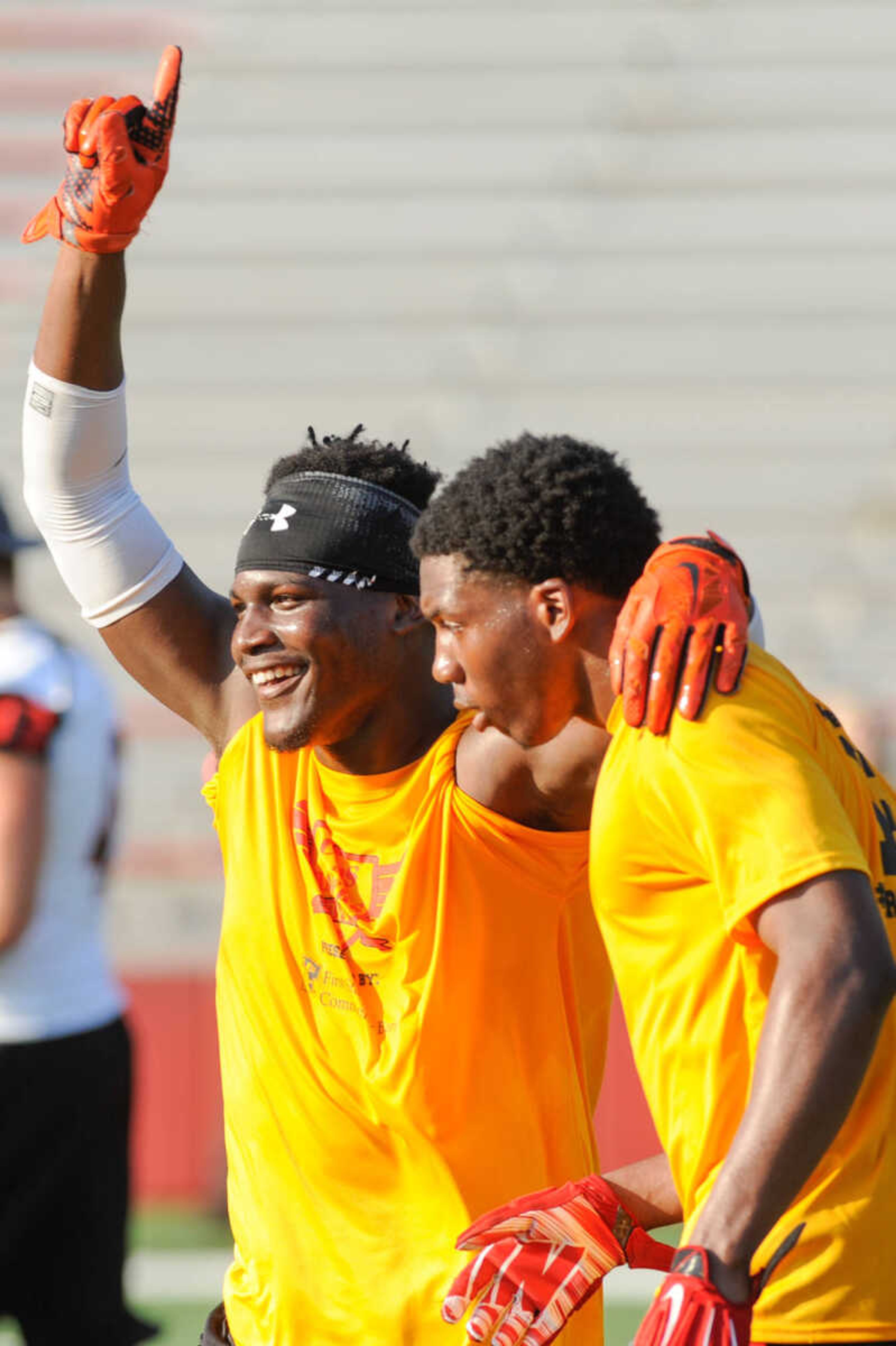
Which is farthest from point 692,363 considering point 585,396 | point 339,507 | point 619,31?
point 339,507

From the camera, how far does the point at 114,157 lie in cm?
250

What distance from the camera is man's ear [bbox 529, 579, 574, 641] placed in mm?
2244

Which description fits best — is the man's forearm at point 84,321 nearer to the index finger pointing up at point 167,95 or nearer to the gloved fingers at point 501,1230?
the index finger pointing up at point 167,95

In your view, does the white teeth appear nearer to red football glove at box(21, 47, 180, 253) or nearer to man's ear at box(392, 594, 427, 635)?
man's ear at box(392, 594, 427, 635)

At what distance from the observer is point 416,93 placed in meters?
10.4

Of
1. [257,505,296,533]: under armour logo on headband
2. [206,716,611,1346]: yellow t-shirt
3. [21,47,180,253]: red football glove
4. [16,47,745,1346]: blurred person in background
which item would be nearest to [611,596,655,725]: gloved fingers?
[16,47,745,1346]: blurred person in background

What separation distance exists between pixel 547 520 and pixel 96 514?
0.90 metres

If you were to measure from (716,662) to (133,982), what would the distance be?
498 centimetres

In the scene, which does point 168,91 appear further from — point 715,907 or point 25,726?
point 25,726

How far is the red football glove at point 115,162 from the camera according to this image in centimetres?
251

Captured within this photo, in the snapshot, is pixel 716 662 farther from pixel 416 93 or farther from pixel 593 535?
pixel 416 93

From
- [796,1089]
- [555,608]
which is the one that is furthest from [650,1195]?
[555,608]

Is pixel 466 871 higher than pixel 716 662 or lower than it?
lower

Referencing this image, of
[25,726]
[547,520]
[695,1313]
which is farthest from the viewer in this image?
[25,726]
